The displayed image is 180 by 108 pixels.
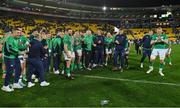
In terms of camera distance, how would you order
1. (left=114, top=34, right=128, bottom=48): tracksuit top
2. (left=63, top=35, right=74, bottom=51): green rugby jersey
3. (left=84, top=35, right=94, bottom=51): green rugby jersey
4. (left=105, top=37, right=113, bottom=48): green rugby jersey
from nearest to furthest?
(left=63, top=35, right=74, bottom=51): green rugby jersey < (left=114, top=34, right=128, bottom=48): tracksuit top < (left=84, top=35, right=94, bottom=51): green rugby jersey < (left=105, top=37, right=113, bottom=48): green rugby jersey

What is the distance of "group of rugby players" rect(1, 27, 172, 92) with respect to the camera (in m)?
10.5

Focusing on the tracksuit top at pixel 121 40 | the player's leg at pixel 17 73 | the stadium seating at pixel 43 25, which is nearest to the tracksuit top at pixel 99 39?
the tracksuit top at pixel 121 40

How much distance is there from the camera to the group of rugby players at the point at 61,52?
10492mm

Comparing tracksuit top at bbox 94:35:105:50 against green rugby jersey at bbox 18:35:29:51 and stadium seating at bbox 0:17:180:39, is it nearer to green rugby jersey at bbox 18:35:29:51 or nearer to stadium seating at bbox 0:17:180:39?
green rugby jersey at bbox 18:35:29:51

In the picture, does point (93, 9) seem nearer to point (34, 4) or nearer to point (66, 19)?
point (66, 19)

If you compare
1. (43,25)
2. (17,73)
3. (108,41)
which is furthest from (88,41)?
(43,25)

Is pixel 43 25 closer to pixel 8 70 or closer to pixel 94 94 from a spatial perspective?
pixel 8 70

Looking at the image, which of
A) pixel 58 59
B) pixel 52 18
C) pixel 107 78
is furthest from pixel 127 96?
pixel 52 18

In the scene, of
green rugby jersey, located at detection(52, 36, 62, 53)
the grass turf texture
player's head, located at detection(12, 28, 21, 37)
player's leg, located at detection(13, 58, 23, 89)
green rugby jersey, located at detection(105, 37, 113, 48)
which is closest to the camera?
the grass turf texture

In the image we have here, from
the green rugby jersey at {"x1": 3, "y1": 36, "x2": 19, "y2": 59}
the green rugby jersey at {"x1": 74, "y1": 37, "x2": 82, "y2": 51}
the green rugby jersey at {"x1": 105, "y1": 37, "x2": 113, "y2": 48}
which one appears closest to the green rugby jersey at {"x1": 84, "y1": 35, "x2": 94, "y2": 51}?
the green rugby jersey at {"x1": 74, "y1": 37, "x2": 82, "y2": 51}

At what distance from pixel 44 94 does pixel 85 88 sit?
1.74 meters

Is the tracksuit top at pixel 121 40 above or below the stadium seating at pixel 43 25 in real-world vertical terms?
below

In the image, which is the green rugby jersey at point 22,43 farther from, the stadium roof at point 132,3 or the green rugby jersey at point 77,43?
the stadium roof at point 132,3

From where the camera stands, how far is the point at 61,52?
1483cm
